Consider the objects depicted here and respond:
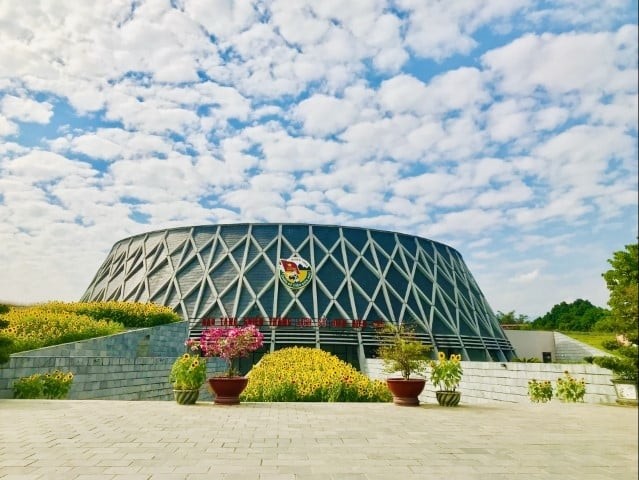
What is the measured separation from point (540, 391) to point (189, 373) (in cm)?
1116

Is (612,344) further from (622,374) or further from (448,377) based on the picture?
(448,377)

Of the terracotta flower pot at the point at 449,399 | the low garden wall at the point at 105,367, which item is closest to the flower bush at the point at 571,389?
the terracotta flower pot at the point at 449,399

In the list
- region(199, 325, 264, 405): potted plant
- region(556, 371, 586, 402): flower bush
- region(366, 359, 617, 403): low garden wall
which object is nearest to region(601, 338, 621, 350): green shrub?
region(366, 359, 617, 403): low garden wall

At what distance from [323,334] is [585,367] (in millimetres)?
22255

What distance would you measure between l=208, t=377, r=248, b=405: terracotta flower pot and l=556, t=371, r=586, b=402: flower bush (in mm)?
9838

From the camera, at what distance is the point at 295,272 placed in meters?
38.7

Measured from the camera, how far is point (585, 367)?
49.8 ft

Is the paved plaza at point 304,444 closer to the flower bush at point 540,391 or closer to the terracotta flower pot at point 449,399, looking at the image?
the terracotta flower pot at point 449,399

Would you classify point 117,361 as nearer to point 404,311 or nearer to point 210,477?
point 210,477

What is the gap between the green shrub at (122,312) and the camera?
26734 millimetres

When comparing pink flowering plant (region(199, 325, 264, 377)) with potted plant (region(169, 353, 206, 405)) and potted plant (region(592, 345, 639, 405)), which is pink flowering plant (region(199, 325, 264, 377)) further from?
potted plant (region(592, 345, 639, 405))

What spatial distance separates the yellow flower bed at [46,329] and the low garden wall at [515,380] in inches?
594

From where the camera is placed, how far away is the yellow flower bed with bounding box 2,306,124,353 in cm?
1883

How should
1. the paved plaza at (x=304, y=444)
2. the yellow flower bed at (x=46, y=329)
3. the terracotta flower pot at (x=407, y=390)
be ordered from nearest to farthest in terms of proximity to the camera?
the paved plaza at (x=304, y=444)
the terracotta flower pot at (x=407, y=390)
the yellow flower bed at (x=46, y=329)
